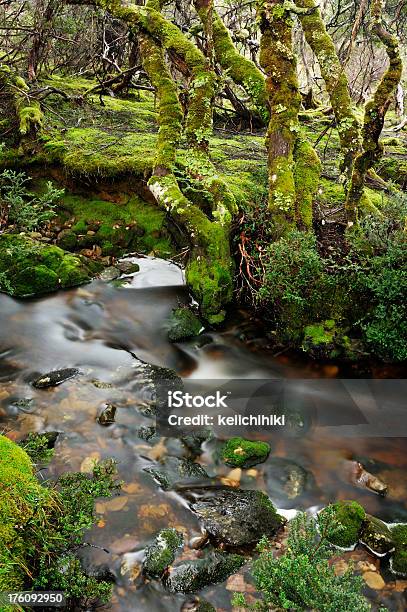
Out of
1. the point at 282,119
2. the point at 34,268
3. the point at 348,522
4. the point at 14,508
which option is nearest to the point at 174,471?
the point at 348,522

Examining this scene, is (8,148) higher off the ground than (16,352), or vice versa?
(8,148)

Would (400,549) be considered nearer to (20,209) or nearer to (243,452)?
(243,452)

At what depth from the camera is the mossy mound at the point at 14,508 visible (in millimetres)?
2500

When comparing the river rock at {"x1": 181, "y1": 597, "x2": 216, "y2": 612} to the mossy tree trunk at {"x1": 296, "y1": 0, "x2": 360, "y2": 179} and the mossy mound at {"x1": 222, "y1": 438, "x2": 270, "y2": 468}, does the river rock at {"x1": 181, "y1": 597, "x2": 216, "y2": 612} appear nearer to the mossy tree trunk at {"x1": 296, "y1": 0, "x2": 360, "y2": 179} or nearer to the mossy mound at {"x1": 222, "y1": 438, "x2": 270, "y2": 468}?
the mossy mound at {"x1": 222, "y1": 438, "x2": 270, "y2": 468}

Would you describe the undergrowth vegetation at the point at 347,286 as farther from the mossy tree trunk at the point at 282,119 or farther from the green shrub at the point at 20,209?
the green shrub at the point at 20,209

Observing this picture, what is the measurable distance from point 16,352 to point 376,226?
4.77m

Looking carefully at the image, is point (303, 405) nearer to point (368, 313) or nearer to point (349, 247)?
point (368, 313)

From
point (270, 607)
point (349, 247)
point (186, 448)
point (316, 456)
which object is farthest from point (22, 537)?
point (349, 247)

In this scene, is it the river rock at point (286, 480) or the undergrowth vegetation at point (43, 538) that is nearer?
the undergrowth vegetation at point (43, 538)

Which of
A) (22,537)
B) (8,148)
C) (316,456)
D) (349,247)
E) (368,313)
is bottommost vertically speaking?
(316,456)

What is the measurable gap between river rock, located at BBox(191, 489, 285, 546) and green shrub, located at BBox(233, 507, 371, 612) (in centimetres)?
75

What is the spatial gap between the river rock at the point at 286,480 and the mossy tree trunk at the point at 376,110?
3580 mm

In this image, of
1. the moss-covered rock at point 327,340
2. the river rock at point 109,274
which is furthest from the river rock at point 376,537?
Result: the river rock at point 109,274

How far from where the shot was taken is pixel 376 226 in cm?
580
